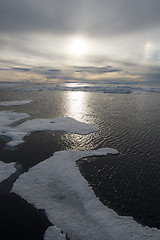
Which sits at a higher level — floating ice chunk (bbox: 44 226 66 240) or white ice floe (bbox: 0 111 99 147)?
white ice floe (bbox: 0 111 99 147)

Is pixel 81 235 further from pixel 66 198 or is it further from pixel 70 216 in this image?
pixel 66 198

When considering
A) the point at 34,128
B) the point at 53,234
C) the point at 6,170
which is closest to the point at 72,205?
the point at 53,234

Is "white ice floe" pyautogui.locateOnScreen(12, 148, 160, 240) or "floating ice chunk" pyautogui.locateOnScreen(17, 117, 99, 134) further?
"floating ice chunk" pyautogui.locateOnScreen(17, 117, 99, 134)

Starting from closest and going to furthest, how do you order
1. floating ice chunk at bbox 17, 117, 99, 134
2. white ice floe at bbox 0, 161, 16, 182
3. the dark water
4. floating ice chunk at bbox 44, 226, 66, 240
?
floating ice chunk at bbox 44, 226, 66, 240, the dark water, white ice floe at bbox 0, 161, 16, 182, floating ice chunk at bbox 17, 117, 99, 134

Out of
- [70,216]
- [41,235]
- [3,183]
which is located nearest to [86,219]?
[70,216]

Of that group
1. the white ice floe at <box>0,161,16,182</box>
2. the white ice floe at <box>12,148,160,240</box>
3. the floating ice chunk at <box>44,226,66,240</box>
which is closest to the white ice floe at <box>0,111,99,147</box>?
the white ice floe at <box>0,161,16,182</box>

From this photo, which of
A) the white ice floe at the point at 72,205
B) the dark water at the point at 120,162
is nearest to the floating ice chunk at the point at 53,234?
the white ice floe at the point at 72,205

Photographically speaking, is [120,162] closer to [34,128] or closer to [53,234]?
[53,234]

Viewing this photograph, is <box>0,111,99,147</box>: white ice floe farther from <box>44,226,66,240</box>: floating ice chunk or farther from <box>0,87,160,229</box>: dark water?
<box>44,226,66,240</box>: floating ice chunk
